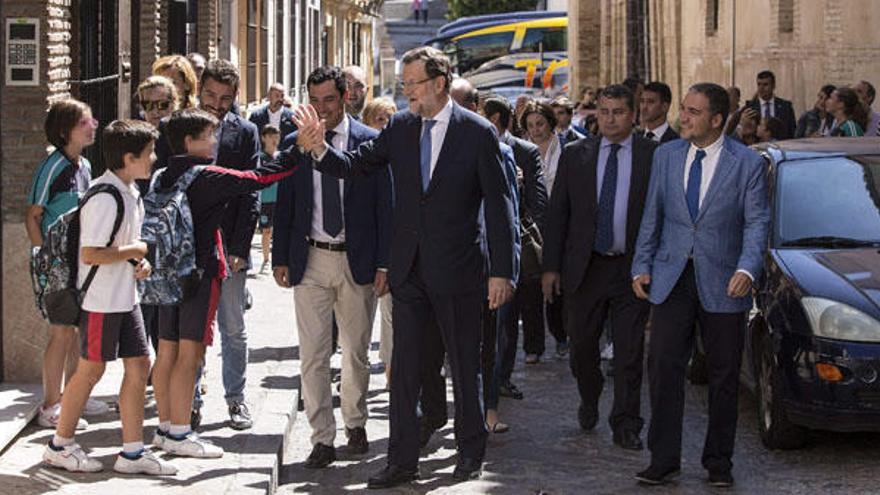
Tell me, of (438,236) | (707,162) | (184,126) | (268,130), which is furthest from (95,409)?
(268,130)

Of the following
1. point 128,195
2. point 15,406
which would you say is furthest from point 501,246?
point 15,406

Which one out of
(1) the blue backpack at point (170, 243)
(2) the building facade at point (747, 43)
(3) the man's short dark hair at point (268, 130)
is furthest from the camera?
(2) the building facade at point (747, 43)

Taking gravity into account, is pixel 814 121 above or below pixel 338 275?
above

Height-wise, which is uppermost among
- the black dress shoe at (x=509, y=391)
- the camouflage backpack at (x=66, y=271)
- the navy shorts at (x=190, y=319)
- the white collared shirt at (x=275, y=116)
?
the white collared shirt at (x=275, y=116)

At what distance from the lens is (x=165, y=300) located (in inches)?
324

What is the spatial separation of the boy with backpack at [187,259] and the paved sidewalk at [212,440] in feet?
0.78

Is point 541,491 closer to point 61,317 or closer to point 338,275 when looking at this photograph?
point 338,275

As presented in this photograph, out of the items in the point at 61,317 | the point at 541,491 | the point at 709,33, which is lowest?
the point at 541,491

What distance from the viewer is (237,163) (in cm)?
941

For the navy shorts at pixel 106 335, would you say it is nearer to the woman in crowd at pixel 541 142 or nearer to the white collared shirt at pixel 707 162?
the white collared shirt at pixel 707 162

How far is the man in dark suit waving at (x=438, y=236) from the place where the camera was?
27.5ft

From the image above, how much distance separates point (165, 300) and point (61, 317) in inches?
20.8

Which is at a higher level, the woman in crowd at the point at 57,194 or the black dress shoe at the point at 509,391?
the woman in crowd at the point at 57,194

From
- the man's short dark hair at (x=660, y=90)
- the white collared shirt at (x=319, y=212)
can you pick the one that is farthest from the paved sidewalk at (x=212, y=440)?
the man's short dark hair at (x=660, y=90)
